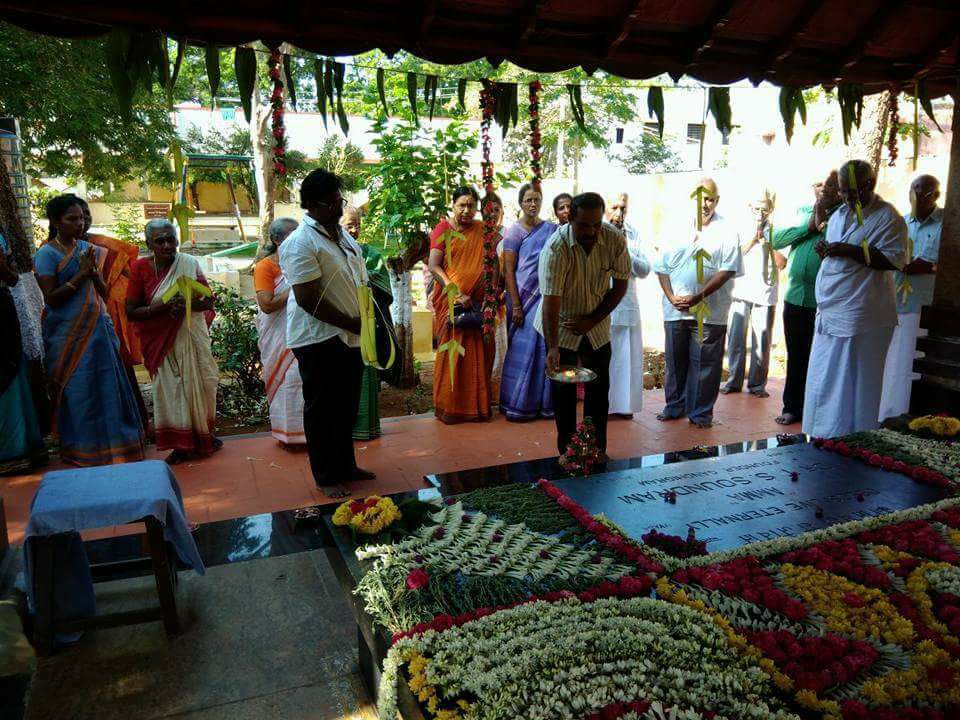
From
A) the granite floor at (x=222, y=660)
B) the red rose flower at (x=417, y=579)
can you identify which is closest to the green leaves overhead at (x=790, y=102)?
the red rose flower at (x=417, y=579)

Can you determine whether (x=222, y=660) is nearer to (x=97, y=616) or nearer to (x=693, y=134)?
(x=97, y=616)

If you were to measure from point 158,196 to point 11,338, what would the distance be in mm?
11515

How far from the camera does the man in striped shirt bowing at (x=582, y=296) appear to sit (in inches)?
151

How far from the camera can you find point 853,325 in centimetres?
445

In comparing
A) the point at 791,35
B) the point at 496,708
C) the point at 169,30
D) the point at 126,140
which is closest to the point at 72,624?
the point at 496,708

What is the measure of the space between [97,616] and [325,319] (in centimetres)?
173

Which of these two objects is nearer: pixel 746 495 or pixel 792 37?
pixel 746 495

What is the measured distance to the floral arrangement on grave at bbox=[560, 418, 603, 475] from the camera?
3.73 m

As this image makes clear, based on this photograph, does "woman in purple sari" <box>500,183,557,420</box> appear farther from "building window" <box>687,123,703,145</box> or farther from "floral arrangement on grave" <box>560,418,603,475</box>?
"building window" <box>687,123,703,145</box>

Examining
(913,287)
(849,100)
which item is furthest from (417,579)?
(913,287)

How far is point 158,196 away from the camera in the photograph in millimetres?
14422

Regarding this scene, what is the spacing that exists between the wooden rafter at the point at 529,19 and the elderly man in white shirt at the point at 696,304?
235 cm

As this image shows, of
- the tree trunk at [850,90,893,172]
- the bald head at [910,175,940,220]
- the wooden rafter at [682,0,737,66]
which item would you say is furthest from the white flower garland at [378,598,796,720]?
the tree trunk at [850,90,893,172]

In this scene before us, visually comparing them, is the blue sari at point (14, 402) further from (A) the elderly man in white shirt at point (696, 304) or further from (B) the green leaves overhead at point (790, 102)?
(B) the green leaves overhead at point (790, 102)
